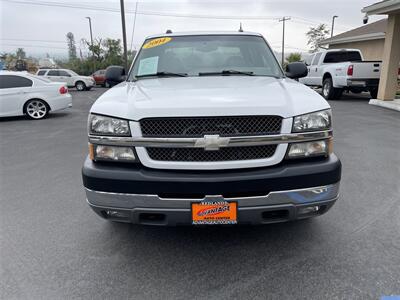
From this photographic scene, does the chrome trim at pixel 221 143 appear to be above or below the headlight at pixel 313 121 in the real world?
below

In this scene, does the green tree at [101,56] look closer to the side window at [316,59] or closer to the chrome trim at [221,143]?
the side window at [316,59]

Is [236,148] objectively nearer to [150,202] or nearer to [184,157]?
[184,157]

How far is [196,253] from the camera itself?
9.32 ft

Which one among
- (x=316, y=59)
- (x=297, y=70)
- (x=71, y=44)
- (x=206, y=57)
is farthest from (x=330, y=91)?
(x=71, y=44)

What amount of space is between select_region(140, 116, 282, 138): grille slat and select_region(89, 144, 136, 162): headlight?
0.60ft

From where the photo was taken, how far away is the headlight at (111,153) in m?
2.45

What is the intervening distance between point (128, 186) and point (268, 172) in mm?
994

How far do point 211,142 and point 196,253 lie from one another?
3.47 feet

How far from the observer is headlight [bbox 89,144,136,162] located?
2449mm

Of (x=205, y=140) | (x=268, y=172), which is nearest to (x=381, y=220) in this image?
(x=268, y=172)

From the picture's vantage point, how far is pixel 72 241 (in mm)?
3059

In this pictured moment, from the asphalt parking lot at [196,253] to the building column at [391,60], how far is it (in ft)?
30.3

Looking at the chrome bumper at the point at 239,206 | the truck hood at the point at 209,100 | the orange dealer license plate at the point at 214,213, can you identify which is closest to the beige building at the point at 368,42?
the truck hood at the point at 209,100

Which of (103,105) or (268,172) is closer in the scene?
(268,172)
